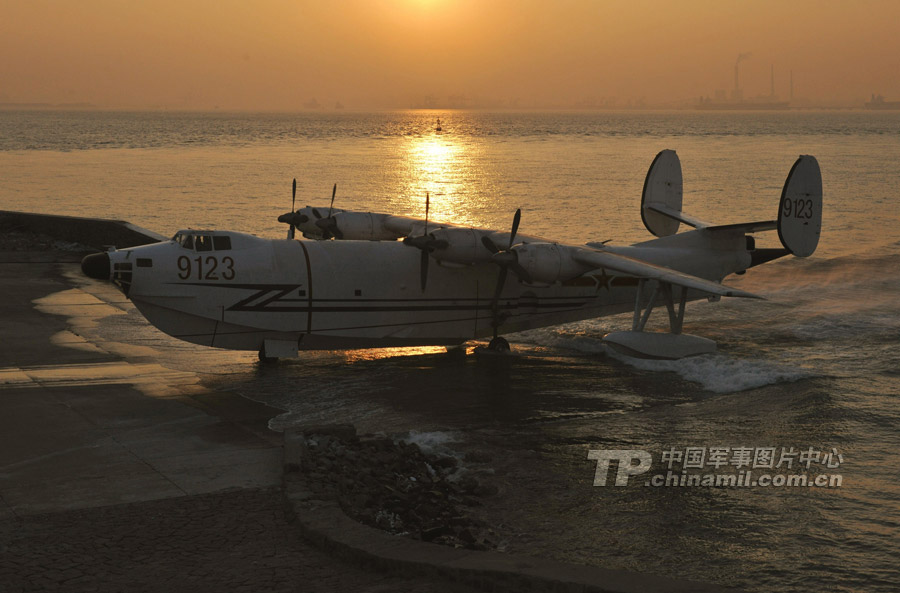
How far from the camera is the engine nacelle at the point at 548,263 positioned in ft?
74.1

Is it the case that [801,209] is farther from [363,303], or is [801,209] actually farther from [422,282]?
[363,303]

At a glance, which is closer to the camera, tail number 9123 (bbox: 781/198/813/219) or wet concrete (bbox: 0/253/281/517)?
wet concrete (bbox: 0/253/281/517)

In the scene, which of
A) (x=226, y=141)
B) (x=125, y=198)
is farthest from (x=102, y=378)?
(x=226, y=141)

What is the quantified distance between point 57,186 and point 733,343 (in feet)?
237

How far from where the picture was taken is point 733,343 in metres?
28.1

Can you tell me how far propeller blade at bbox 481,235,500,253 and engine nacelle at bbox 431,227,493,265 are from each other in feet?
0.33

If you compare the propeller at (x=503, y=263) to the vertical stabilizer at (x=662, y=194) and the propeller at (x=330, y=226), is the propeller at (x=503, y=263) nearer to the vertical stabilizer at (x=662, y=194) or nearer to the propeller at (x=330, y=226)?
the propeller at (x=330, y=226)

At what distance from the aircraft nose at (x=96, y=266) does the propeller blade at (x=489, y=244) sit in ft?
28.7

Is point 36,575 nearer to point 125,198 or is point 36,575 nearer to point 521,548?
point 521,548

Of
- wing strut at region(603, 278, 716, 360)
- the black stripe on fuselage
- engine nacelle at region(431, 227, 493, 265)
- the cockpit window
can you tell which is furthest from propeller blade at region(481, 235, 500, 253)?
the cockpit window

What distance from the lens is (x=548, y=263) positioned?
22578mm

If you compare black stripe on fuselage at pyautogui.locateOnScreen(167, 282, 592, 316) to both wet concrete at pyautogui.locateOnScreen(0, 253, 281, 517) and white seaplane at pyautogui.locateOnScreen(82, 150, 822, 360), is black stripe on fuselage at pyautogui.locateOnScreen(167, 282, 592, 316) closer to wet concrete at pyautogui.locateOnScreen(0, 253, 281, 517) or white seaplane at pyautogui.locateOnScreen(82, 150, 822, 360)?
white seaplane at pyautogui.locateOnScreen(82, 150, 822, 360)

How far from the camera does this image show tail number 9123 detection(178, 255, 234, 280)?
21.4 m

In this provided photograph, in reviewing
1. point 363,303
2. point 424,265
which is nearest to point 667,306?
point 424,265
